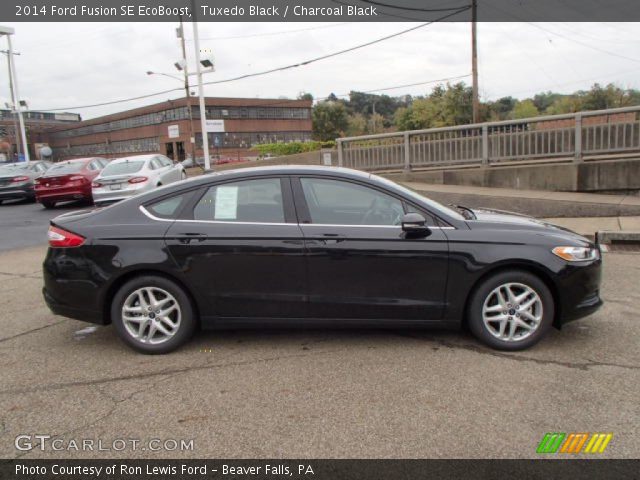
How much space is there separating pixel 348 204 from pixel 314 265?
0.59m

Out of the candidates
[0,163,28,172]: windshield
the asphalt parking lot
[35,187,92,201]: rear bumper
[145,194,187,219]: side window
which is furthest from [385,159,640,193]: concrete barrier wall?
[0,163,28,172]: windshield

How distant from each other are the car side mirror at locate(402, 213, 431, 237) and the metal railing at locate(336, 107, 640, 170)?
8.74m

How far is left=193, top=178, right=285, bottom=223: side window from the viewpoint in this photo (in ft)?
13.9

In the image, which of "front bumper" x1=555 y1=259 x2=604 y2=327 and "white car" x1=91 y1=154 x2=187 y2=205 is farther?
"white car" x1=91 y1=154 x2=187 y2=205

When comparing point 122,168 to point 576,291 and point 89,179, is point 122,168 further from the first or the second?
point 576,291

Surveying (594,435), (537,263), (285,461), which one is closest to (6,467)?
(285,461)

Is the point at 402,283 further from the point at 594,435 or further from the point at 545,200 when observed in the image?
the point at 545,200

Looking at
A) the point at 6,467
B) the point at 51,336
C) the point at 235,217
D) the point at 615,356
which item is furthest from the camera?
the point at 51,336

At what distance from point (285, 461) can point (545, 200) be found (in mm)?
9066

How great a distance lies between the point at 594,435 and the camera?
2.93 metres

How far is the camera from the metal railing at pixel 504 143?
10867 millimetres

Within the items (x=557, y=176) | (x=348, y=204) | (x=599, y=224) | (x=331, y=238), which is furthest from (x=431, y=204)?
(x=557, y=176)

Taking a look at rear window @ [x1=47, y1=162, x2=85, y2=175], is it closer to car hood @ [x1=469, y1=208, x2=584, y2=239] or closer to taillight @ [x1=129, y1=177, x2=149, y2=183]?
taillight @ [x1=129, y1=177, x2=149, y2=183]

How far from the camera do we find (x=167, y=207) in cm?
432
